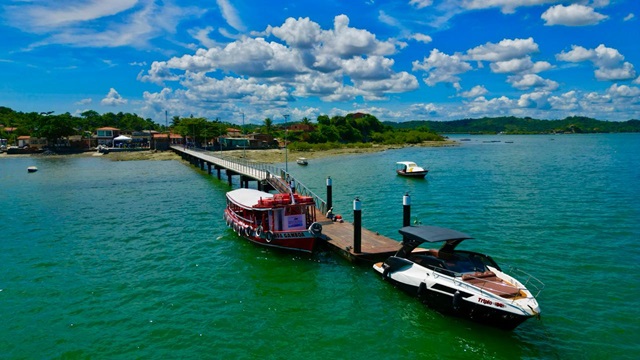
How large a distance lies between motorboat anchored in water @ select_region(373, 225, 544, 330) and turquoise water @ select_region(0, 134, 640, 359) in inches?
25.0

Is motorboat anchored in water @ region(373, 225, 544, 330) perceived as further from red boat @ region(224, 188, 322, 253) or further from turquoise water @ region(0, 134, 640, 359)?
red boat @ region(224, 188, 322, 253)

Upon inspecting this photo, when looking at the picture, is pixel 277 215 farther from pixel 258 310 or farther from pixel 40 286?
pixel 40 286

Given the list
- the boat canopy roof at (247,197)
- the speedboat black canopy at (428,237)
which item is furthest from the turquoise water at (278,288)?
the boat canopy roof at (247,197)

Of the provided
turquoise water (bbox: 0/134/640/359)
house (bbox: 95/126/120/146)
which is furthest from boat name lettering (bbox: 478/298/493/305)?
house (bbox: 95/126/120/146)

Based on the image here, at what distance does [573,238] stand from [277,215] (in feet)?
61.8

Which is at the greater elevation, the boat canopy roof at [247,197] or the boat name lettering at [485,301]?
the boat canopy roof at [247,197]

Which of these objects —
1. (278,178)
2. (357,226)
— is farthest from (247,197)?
(278,178)

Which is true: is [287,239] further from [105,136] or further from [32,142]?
[105,136]

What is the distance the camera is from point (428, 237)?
59.0ft

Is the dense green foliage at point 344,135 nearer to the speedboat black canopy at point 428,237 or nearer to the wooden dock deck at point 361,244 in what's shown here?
the wooden dock deck at point 361,244

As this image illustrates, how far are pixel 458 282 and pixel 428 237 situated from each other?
2646 millimetres

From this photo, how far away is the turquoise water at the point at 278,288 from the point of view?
1479 cm

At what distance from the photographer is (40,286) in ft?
67.5

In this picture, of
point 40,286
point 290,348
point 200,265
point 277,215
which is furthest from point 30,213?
point 290,348
